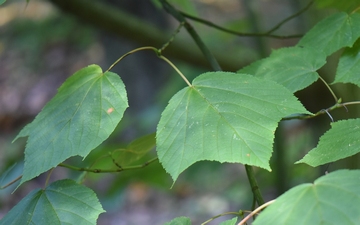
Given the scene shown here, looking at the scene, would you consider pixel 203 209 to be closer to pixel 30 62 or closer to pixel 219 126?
pixel 219 126

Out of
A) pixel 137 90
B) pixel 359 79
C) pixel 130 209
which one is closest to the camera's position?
pixel 359 79

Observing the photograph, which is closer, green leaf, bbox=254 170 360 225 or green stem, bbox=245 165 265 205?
green leaf, bbox=254 170 360 225

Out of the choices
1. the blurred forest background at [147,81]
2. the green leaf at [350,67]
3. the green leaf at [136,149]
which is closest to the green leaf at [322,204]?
the blurred forest background at [147,81]

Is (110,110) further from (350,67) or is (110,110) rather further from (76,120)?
(350,67)

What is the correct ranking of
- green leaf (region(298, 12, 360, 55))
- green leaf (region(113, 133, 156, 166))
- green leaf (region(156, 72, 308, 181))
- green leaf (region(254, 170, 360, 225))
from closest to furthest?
green leaf (region(254, 170, 360, 225)) < green leaf (region(156, 72, 308, 181)) < green leaf (region(298, 12, 360, 55)) < green leaf (region(113, 133, 156, 166))

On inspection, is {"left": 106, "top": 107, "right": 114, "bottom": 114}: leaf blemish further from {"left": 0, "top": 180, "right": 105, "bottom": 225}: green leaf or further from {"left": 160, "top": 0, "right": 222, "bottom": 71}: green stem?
{"left": 160, "top": 0, "right": 222, "bottom": 71}: green stem

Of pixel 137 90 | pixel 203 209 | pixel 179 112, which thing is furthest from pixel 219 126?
pixel 137 90

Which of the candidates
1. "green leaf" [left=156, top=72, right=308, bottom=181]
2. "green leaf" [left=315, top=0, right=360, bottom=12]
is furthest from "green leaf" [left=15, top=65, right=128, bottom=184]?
"green leaf" [left=315, top=0, right=360, bottom=12]
